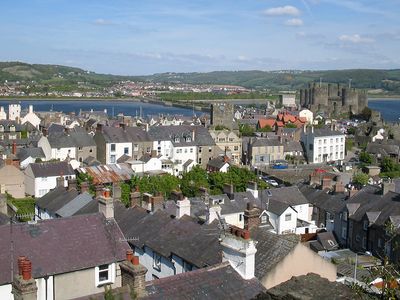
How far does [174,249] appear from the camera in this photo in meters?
17.6

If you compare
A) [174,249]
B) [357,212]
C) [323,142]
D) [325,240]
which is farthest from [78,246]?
[323,142]

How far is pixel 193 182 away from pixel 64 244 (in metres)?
26.0

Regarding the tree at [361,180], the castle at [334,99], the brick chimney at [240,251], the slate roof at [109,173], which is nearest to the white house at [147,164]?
the slate roof at [109,173]

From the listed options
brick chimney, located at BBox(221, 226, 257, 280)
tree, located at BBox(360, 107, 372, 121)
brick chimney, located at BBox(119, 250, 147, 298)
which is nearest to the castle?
tree, located at BBox(360, 107, 372, 121)

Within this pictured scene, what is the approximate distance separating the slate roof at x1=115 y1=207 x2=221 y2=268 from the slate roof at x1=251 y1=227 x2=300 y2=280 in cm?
125

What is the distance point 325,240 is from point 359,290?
2419 cm

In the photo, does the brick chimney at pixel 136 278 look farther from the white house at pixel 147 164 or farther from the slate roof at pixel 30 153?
the slate roof at pixel 30 153

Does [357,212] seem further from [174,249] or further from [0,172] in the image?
[0,172]

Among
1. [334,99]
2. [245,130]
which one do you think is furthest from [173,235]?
[334,99]

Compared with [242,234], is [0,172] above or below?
below

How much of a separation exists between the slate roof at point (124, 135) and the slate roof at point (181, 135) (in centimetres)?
101

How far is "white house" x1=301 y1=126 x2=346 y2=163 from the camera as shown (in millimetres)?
69125

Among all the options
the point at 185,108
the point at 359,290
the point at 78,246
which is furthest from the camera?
the point at 185,108

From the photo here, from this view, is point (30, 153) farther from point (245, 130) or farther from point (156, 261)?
point (156, 261)
